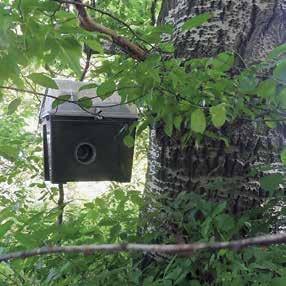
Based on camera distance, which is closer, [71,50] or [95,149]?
[71,50]

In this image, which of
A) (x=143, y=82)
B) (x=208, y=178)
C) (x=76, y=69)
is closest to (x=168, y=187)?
(x=208, y=178)

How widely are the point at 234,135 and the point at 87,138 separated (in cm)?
47

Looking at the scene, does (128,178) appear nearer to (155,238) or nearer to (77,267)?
(155,238)

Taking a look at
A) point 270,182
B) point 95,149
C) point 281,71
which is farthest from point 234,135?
point 281,71

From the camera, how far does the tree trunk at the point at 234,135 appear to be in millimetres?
1371

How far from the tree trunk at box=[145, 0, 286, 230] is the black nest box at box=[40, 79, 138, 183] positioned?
17cm

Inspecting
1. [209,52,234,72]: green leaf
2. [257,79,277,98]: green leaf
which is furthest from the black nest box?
[257,79,277,98]: green leaf

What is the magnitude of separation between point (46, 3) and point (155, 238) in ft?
2.56

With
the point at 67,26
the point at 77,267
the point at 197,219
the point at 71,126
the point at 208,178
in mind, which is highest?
the point at 67,26

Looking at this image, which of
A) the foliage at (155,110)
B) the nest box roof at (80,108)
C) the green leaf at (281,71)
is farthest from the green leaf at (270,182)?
the nest box roof at (80,108)

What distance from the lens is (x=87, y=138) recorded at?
1.42m

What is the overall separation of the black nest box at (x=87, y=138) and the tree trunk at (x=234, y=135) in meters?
0.17

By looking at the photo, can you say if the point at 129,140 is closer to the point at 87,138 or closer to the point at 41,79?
the point at 87,138

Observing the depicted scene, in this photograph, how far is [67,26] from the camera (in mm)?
846
